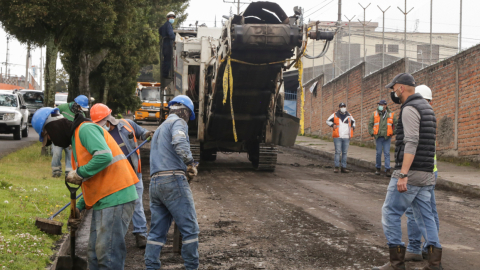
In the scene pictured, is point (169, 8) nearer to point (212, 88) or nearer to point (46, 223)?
point (212, 88)

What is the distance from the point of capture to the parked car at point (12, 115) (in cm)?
2131

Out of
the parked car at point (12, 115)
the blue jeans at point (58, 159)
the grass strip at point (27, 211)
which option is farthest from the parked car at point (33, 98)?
the blue jeans at point (58, 159)

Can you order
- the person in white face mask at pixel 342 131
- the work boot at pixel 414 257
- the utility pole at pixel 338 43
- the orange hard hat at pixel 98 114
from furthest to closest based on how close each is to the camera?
the utility pole at pixel 338 43
the person in white face mask at pixel 342 131
the work boot at pixel 414 257
the orange hard hat at pixel 98 114

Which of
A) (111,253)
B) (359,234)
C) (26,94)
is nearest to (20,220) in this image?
(111,253)

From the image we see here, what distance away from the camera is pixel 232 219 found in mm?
7656

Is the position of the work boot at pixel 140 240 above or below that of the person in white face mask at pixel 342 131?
below

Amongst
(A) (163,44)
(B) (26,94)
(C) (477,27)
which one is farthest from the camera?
(B) (26,94)

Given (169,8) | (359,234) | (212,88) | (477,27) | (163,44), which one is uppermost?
(169,8)

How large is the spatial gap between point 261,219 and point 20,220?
10.6 feet

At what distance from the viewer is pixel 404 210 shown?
527 centimetres

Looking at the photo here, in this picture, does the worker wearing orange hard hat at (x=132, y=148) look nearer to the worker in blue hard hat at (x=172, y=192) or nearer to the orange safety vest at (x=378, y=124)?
the worker in blue hard hat at (x=172, y=192)

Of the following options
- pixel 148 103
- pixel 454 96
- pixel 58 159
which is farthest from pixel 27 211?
pixel 148 103

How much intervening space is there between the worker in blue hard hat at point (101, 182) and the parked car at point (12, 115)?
18508 millimetres

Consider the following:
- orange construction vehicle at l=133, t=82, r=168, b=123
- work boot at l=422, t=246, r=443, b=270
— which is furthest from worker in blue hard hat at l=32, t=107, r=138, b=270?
orange construction vehicle at l=133, t=82, r=168, b=123
